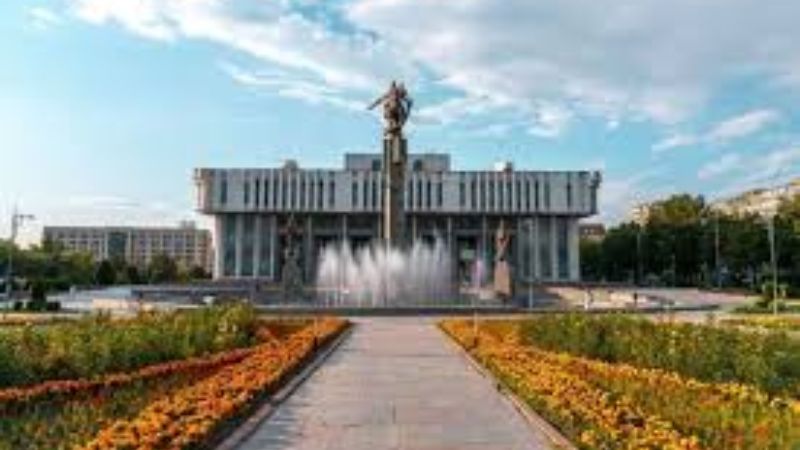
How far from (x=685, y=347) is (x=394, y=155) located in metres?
30.3

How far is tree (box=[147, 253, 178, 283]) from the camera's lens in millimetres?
108294

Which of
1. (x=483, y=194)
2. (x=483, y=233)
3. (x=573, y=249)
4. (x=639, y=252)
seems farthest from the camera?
(x=483, y=233)

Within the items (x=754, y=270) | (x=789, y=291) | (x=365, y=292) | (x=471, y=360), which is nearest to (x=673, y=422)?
(x=471, y=360)

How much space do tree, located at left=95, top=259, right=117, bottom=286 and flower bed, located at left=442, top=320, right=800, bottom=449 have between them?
258 ft

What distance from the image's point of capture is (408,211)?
11619 centimetres

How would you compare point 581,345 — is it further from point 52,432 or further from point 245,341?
point 52,432

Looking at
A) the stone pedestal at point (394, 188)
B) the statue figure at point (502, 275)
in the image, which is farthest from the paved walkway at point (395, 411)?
the statue figure at point (502, 275)

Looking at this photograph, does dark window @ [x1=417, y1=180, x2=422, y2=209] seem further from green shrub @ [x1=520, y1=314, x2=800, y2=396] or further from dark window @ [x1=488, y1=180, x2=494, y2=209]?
green shrub @ [x1=520, y1=314, x2=800, y2=396]

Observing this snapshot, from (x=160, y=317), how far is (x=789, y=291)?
177 ft

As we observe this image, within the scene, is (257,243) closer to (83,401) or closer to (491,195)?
(491,195)

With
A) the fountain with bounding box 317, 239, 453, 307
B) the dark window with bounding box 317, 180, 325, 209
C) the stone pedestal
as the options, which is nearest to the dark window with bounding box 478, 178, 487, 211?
the dark window with bounding box 317, 180, 325, 209

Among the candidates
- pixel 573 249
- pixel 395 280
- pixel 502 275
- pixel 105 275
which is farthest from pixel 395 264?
pixel 573 249

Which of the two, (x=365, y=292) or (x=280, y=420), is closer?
(x=280, y=420)

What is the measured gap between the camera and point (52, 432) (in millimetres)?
10414
